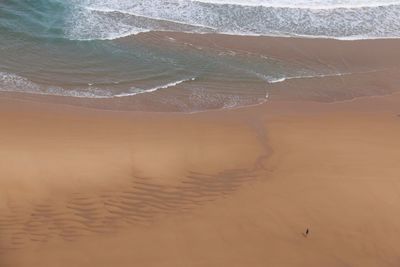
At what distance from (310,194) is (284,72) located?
13.7ft

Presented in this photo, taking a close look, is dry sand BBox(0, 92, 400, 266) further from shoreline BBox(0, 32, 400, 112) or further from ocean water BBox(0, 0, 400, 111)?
ocean water BBox(0, 0, 400, 111)

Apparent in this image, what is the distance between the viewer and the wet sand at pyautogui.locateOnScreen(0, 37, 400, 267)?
7633mm

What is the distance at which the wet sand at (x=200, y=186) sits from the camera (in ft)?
25.0

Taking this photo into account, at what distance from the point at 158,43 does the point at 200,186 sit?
5269mm

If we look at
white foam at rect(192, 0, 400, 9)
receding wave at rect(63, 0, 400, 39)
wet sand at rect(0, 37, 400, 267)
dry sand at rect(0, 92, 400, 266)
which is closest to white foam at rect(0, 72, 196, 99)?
wet sand at rect(0, 37, 400, 267)

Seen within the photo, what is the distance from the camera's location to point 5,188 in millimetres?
8281

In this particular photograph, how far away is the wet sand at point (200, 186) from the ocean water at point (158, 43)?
2.76 ft

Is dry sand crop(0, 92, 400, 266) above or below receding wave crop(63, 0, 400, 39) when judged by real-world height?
below

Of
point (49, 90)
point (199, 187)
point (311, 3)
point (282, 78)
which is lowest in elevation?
point (199, 187)

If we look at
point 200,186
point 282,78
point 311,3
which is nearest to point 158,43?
point 282,78

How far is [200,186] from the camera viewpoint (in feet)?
28.8

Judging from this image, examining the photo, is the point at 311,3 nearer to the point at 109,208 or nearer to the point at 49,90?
the point at 49,90

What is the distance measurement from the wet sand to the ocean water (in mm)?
841

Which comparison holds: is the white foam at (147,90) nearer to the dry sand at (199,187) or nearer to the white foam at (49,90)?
the white foam at (49,90)
